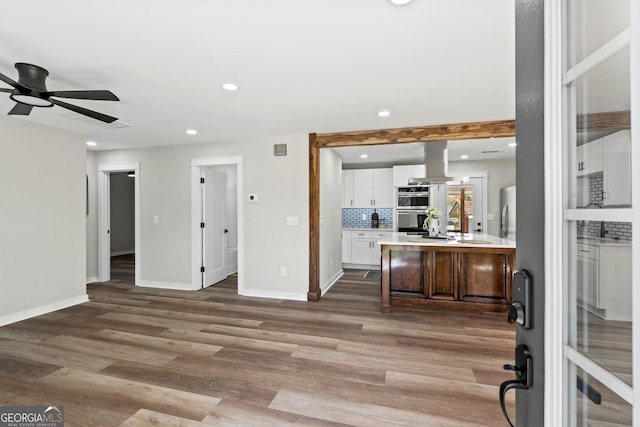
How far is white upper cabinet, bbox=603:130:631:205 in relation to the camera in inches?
21.0

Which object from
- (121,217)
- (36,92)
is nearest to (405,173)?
(36,92)

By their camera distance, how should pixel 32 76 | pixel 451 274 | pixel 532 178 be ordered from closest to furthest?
pixel 532 178
pixel 32 76
pixel 451 274

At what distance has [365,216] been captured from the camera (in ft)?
23.3

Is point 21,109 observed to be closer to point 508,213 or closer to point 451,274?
point 451,274

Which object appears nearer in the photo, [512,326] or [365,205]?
[512,326]

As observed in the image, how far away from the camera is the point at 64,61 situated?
7.43ft

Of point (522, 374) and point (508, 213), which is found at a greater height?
point (508, 213)

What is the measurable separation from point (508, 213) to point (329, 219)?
3575 millimetres

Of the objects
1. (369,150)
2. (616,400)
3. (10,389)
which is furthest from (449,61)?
(10,389)

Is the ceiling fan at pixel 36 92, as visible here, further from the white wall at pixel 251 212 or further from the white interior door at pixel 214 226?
the white interior door at pixel 214 226

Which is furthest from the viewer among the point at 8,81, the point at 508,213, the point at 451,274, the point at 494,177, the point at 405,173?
the point at 494,177

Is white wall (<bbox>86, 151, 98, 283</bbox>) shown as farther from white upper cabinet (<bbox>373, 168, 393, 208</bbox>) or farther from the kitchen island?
white upper cabinet (<bbox>373, 168, 393, 208</bbox>)

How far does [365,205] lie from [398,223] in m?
0.88

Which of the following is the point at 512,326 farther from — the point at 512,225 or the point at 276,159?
the point at 276,159
